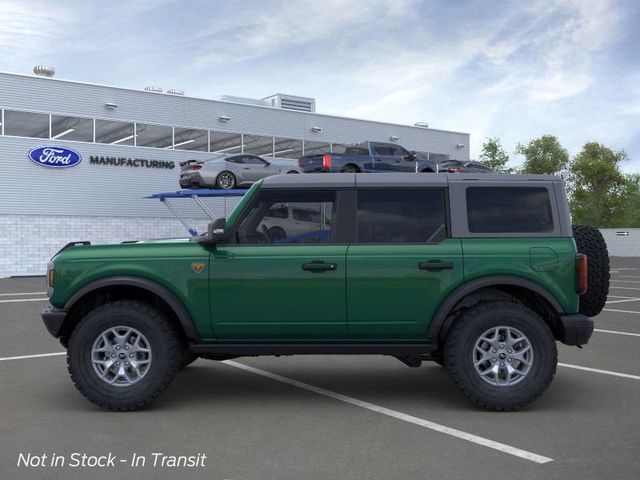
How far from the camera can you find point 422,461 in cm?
444

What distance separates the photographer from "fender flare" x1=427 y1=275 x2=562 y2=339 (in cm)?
582

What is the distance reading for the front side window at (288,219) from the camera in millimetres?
5977

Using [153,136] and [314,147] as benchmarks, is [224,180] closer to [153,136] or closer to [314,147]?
[153,136]

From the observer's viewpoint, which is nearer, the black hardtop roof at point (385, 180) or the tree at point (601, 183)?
the black hardtop roof at point (385, 180)

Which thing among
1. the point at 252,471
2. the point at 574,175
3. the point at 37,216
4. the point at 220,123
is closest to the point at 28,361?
the point at 252,471

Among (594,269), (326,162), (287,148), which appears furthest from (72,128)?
(594,269)

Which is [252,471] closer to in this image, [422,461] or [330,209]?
[422,461]

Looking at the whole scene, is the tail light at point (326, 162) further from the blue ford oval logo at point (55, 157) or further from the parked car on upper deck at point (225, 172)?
the blue ford oval logo at point (55, 157)

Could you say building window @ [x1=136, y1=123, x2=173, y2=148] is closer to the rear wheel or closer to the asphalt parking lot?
the rear wheel

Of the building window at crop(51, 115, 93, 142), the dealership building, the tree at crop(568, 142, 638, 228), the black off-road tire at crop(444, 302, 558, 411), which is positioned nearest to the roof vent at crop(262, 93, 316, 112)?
the dealership building

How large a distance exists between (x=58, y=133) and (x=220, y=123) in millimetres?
7438

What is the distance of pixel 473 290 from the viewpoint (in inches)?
231

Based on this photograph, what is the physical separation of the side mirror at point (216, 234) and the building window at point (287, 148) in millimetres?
29141

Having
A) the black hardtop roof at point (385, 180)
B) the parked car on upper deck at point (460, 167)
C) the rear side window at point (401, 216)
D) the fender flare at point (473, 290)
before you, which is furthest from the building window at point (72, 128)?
the fender flare at point (473, 290)
